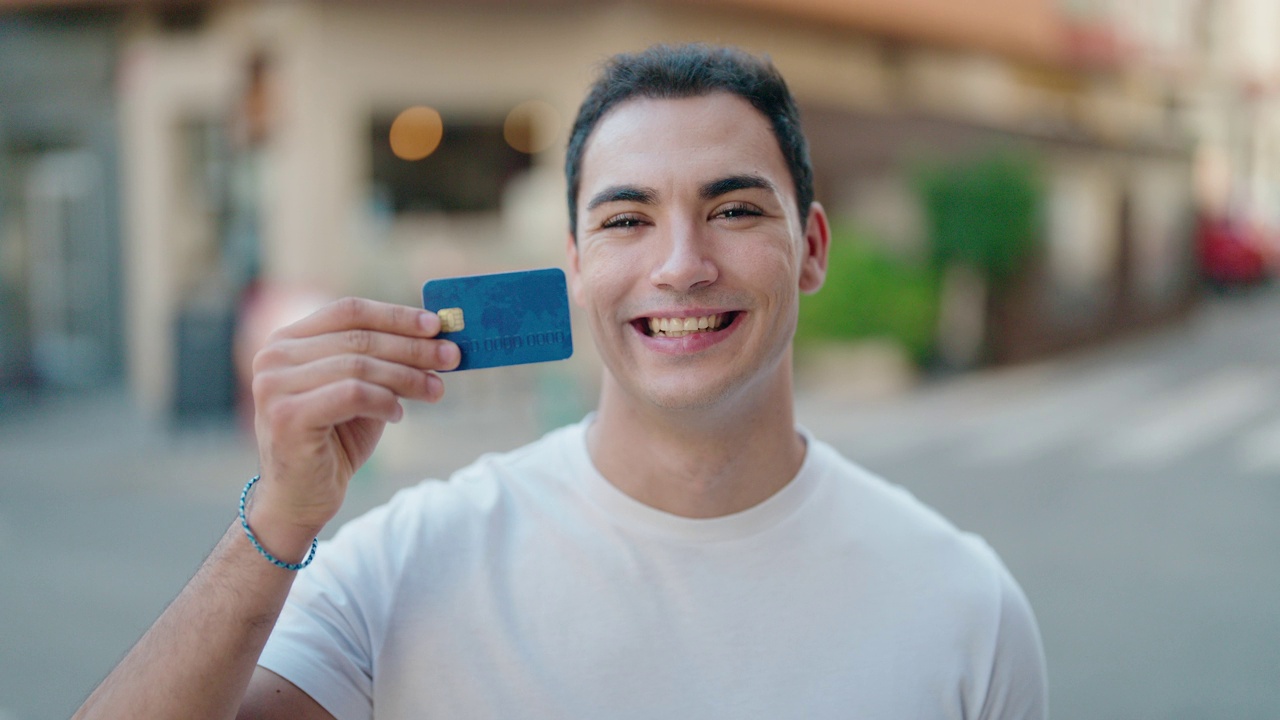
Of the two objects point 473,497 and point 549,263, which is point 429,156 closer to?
point 549,263

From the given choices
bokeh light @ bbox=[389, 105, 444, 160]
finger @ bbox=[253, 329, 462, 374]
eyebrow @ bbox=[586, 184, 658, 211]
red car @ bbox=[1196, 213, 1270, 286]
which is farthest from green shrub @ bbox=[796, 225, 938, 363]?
red car @ bbox=[1196, 213, 1270, 286]

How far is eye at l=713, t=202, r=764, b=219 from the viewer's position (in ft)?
6.84

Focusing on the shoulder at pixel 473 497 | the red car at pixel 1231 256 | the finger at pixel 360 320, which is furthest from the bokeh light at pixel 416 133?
the red car at pixel 1231 256

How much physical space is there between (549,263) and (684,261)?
11.7 metres

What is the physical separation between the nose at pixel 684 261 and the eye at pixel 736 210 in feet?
0.18

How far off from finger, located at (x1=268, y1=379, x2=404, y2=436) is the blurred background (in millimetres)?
4174

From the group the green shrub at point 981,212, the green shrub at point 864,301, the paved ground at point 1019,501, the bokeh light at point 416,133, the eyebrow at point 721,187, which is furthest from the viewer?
the green shrub at point 981,212

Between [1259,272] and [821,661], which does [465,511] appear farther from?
[1259,272]

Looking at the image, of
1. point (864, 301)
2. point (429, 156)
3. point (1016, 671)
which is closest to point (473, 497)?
point (1016, 671)

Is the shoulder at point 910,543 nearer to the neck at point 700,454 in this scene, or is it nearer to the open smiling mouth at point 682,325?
the neck at point 700,454

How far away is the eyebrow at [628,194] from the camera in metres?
2.06

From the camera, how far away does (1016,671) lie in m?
2.03

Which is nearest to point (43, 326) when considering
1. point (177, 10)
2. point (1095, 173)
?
point (177, 10)

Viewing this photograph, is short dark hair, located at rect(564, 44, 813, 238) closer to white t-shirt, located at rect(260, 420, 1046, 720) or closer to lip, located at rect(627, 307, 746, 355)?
lip, located at rect(627, 307, 746, 355)
